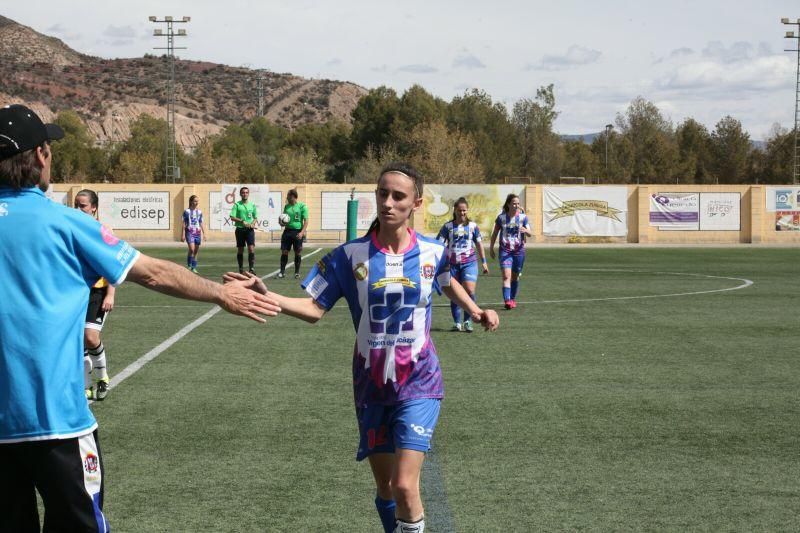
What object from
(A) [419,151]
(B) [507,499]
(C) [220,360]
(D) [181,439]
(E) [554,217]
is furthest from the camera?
(A) [419,151]

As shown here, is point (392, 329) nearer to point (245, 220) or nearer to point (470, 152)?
point (245, 220)

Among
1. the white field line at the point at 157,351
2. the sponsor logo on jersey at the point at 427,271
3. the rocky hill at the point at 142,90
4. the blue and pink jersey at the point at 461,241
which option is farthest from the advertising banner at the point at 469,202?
the rocky hill at the point at 142,90

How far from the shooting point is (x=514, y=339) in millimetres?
14570

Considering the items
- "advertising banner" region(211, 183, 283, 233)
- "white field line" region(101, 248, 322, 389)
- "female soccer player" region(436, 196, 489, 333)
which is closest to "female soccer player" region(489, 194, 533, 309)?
"female soccer player" region(436, 196, 489, 333)

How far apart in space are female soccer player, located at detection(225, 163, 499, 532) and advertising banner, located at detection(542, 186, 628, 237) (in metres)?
47.4

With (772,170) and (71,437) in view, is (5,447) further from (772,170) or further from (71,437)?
(772,170)

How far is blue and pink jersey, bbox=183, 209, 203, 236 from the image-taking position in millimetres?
28188

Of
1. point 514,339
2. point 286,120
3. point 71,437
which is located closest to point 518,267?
point 514,339

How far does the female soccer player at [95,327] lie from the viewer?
31.1 feet

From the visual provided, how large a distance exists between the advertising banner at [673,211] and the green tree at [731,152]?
5026 centimetres

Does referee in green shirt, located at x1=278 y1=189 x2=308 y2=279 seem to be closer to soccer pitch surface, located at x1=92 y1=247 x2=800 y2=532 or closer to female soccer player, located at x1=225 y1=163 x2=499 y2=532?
soccer pitch surface, located at x1=92 y1=247 x2=800 y2=532

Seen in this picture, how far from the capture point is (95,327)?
376 inches

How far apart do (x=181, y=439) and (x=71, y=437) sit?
455cm

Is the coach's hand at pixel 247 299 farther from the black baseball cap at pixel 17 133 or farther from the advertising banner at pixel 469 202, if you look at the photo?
the advertising banner at pixel 469 202
